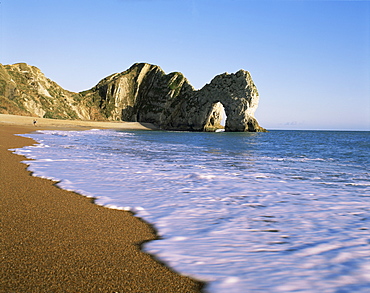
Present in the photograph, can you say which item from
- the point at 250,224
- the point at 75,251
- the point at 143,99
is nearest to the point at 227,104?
the point at 143,99

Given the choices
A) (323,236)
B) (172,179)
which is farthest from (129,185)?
(323,236)

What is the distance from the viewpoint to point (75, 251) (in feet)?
9.19

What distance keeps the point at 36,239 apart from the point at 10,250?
0.33 meters

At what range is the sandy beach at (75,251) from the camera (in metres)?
2.24

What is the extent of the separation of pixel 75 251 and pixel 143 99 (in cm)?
11130

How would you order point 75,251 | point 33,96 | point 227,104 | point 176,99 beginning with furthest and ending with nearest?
point 176,99 → point 227,104 → point 33,96 → point 75,251

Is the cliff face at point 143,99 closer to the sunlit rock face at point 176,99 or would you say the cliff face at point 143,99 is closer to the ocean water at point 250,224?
the sunlit rock face at point 176,99

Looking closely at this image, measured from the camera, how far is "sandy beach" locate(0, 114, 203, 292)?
2236 mm

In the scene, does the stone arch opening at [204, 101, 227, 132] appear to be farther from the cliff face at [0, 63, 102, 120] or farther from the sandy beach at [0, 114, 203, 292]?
the sandy beach at [0, 114, 203, 292]

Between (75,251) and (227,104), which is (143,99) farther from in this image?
(75,251)

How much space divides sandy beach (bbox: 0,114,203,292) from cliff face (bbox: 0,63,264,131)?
237ft

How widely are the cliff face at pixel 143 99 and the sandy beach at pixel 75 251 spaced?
72.3 meters

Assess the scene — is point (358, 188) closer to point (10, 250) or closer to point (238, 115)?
point (10, 250)

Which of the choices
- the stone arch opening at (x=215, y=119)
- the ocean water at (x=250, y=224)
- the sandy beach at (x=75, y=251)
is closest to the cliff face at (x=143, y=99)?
the stone arch opening at (x=215, y=119)
